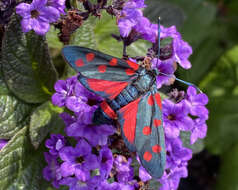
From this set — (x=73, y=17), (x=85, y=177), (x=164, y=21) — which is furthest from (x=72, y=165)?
(x=164, y=21)

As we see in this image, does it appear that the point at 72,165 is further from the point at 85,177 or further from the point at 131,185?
the point at 131,185

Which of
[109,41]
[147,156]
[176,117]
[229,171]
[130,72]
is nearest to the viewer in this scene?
[147,156]

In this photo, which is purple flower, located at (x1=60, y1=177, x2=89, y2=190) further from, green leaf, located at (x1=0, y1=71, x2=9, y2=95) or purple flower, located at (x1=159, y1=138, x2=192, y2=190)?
green leaf, located at (x1=0, y1=71, x2=9, y2=95)

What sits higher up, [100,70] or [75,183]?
[100,70]

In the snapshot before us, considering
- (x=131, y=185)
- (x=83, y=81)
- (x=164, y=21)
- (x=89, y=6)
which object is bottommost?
(x=131, y=185)

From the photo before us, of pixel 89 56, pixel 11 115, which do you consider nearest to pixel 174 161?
pixel 89 56

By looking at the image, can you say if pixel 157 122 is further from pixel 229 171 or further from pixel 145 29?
pixel 229 171

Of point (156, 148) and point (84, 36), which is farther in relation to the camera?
point (84, 36)

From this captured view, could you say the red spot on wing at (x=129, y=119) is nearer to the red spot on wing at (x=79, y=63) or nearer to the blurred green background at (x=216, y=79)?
the red spot on wing at (x=79, y=63)
